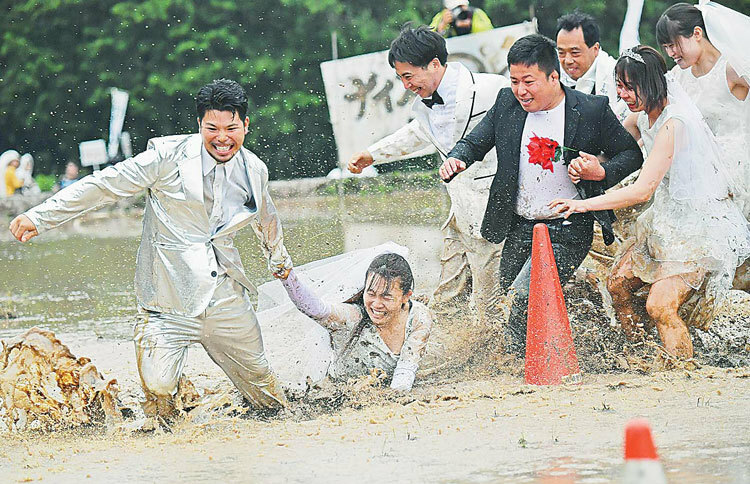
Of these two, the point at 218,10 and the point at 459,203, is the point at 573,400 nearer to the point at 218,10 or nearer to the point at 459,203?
the point at 459,203

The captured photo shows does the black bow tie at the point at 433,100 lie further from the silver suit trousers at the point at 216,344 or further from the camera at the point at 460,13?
the camera at the point at 460,13

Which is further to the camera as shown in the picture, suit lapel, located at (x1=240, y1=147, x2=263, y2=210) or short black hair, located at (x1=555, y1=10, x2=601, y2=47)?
short black hair, located at (x1=555, y1=10, x2=601, y2=47)

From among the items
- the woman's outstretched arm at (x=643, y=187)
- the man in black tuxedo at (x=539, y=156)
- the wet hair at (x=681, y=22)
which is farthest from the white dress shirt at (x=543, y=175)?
the wet hair at (x=681, y=22)

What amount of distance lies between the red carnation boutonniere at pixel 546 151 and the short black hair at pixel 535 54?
13.9 inches

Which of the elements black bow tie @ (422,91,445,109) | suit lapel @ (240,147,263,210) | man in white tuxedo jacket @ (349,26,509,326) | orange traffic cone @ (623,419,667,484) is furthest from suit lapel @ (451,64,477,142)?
orange traffic cone @ (623,419,667,484)

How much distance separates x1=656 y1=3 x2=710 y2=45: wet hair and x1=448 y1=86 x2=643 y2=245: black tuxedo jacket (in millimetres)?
750

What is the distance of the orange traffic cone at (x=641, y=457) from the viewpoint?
9.20 ft

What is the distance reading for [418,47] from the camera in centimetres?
639

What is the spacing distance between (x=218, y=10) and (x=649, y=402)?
2269 cm

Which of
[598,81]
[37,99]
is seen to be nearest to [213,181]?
[598,81]

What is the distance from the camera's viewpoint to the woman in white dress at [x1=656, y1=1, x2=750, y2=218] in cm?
632

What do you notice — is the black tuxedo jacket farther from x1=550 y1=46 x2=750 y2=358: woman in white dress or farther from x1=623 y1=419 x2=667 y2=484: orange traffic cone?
x1=623 y1=419 x2=667 y2=484: orange traffic cone

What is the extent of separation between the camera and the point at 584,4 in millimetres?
26078

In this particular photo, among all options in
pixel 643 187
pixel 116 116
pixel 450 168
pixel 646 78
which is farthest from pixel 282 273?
pixel 116 116
